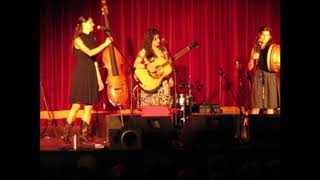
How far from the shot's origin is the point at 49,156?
4.80 meters

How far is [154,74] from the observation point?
8.05 meters

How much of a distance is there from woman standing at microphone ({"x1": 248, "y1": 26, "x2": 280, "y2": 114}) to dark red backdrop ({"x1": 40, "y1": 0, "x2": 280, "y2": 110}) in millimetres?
2006

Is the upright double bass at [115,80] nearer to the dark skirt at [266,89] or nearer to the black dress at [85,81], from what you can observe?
the black dress at [85,81]

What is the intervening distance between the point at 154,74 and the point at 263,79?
1801 mm

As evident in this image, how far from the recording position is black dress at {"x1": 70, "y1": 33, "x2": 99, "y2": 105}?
7234 mm

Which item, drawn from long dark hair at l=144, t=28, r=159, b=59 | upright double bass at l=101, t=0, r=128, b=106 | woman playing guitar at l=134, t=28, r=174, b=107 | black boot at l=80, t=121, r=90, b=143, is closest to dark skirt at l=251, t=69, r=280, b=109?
woman playing guitar at l=134, t=28, r=174, b=107

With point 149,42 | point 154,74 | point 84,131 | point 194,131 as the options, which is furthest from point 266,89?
point 84,131

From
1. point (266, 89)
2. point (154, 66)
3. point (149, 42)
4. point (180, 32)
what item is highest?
point (180, 32)

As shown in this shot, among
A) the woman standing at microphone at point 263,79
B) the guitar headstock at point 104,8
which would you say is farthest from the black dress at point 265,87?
the guitar headstock at point 104,8

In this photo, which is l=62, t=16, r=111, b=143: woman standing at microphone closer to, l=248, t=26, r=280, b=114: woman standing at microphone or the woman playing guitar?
the woman playing guitar

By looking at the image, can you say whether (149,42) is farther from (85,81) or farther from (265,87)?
(265,87)

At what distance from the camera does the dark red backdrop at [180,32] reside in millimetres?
10484

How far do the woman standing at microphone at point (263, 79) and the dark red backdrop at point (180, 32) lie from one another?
2.01m
